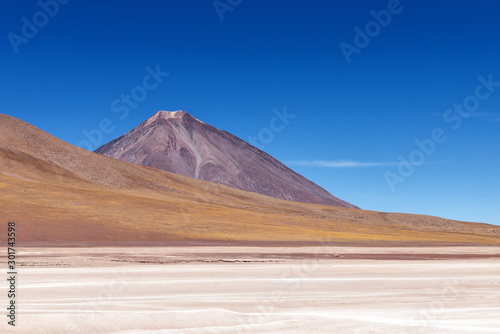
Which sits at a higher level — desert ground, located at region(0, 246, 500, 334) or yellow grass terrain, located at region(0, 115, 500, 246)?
yellow grass terrain, located at region(0, 115, 500, 246)

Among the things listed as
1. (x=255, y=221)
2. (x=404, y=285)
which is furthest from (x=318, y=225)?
(x=404, y=285)

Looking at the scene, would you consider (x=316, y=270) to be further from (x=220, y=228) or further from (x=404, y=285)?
(x=220, y=228)

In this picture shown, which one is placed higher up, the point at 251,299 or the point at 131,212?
the point at 131,212

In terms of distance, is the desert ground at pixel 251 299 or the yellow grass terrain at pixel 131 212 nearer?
the desert ground at pixel 251 299

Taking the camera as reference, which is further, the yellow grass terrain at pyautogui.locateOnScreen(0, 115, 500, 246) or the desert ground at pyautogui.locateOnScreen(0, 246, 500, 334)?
the yellow grass terrain at pyautogui.locateOnScreen(0, 115, 500, 246)

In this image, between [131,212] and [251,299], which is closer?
[251,299]
